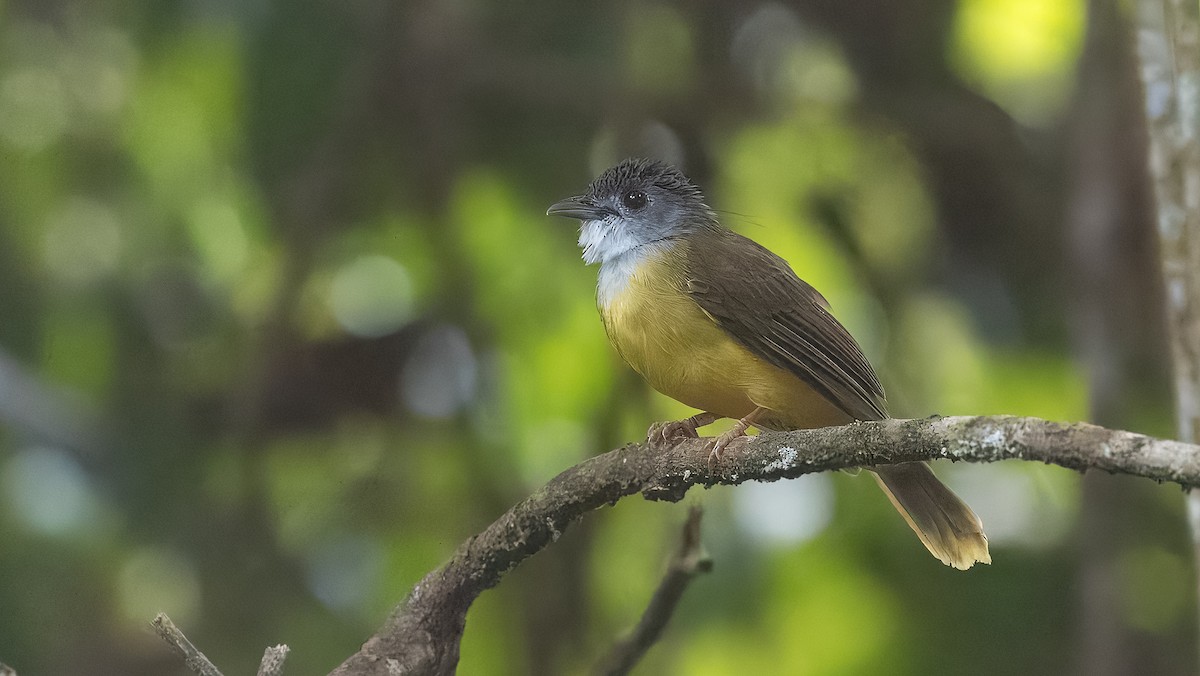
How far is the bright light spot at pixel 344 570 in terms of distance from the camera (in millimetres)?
2738

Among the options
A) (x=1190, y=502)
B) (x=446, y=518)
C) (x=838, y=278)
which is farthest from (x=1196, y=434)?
(x=446, y=518)

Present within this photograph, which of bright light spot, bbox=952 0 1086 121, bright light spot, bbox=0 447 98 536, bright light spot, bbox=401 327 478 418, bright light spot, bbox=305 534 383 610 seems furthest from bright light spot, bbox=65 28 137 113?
bright light spot, bbox=952 0 1086 121

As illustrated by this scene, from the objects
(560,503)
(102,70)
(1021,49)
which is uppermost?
(102,70)

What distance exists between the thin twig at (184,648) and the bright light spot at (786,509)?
5.48 ft

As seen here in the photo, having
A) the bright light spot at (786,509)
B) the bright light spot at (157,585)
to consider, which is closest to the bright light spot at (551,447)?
the bright light spot at (786,509)

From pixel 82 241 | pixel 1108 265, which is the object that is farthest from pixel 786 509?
pixel 82 241

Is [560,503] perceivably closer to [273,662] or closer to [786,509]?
[273,662]

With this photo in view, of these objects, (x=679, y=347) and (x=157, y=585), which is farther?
(x=157, y=585)

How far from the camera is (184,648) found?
1521 millimetres

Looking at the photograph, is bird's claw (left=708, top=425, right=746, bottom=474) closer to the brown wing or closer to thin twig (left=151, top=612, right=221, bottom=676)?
the brown wing

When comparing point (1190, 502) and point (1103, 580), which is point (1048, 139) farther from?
point (1190, 502)

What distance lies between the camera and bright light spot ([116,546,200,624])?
2.83 metres

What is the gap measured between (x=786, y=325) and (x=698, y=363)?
0.64 ft

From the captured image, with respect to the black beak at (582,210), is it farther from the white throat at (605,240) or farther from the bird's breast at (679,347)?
the bird's breast at (679,347)
